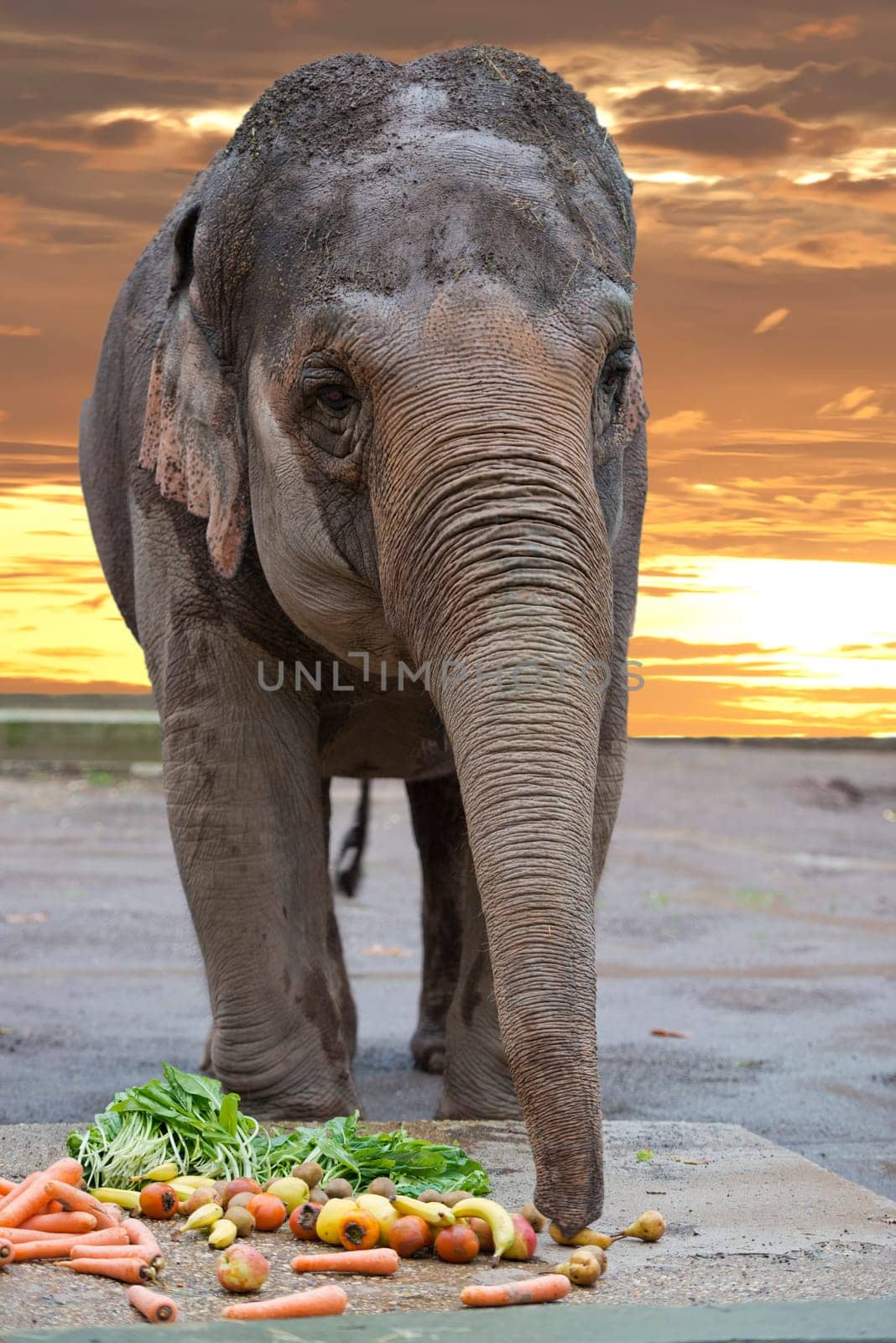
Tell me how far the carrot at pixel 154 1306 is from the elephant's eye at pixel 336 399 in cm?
238

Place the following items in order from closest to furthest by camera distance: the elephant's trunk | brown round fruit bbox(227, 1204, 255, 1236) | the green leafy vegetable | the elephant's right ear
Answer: the elephant's trunk
brown round fruit bbox(227, 1204, 255, 1236)
the green leafy vegetable
the elephant's right ear

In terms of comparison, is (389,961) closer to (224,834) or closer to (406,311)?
(224,834)

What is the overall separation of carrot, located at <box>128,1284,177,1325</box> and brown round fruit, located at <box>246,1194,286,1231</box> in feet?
2.35

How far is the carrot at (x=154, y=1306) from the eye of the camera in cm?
450

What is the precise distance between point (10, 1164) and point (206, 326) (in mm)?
2625

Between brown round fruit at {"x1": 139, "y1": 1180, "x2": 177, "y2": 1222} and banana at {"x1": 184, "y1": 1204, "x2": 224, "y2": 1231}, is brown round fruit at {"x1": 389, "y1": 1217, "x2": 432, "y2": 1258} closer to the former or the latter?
banana at {"x1": 184, "y1": 1204, "x2": 224, "y2": 1231}

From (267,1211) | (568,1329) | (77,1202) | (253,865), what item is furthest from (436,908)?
(568,1329)

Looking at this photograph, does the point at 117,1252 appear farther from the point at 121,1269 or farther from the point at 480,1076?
the point at 480,1076

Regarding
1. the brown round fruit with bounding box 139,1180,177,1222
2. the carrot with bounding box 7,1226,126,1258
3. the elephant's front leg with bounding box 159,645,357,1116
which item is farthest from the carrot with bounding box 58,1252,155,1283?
the elephant's front leg with bounding box 159,645,357,1116

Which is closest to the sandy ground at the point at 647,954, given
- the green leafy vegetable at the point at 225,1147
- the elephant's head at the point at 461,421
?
the green leafy vegetable at the point at 225,1147

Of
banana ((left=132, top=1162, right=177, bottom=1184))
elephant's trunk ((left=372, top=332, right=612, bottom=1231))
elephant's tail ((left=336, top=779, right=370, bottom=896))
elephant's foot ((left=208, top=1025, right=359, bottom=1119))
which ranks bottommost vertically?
elephant's tail ((left=336, top=779, right=370, bottom=896))

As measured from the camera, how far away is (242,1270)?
472 cm

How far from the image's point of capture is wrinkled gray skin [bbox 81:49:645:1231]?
4895mm

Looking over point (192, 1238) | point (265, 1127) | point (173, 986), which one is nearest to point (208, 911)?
point (265, 1127)
